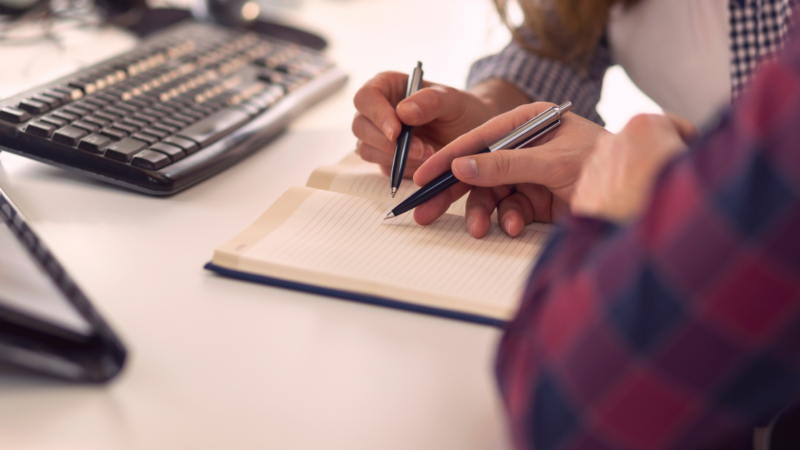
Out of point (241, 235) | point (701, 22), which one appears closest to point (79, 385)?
point (241, 235)

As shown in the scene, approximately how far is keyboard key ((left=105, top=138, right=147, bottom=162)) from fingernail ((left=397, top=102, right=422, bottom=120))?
9.7 inches

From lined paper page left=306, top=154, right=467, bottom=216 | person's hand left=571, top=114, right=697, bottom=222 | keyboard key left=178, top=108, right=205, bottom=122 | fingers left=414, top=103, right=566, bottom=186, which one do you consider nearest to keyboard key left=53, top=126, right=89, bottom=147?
keyboard key left=178, top=108, right=205, bottom=122

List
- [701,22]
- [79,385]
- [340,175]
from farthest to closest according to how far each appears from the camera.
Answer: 1. [701,22]
2. [340,175]
3. [79,385]

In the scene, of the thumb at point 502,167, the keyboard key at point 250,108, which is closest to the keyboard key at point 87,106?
the keyboard key at point 250,108

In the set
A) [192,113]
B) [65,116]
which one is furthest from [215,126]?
[65,116]

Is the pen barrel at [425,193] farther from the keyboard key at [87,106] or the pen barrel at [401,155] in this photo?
the keyboard key at [87,106]

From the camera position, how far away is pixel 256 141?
682 mm

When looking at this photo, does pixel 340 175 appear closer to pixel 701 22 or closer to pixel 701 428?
pixel 701 428

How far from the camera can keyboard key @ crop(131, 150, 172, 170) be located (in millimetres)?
567

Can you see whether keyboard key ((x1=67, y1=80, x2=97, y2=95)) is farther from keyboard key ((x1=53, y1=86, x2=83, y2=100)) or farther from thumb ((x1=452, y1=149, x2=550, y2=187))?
thumb ((x1=452, y1=149, x2=550, y2=187))

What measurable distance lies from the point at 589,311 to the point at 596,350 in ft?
0.06

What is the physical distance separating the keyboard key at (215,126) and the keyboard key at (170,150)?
3cm

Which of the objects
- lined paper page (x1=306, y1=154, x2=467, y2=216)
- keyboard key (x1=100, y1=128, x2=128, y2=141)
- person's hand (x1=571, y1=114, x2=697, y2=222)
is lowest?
lined paper page (x1=306, y1=154, x2=467, y2=216)

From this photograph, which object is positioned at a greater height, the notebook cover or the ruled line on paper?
the ruled line on paper
